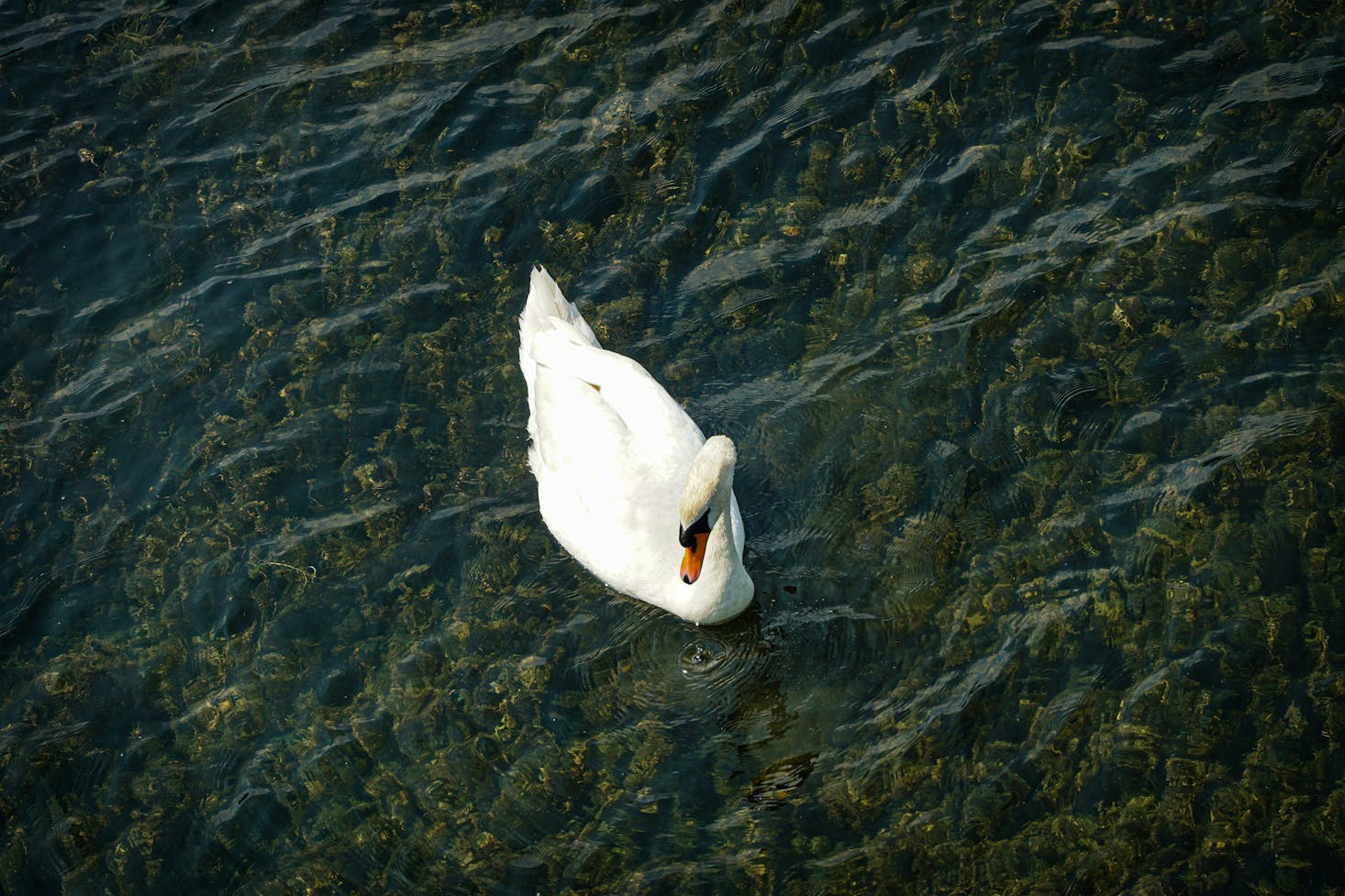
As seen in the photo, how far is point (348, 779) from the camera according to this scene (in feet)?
20.5

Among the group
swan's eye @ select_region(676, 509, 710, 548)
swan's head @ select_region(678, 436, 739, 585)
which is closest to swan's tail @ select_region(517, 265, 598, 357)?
swan's head @ select_region(678, 436, 739, 585)

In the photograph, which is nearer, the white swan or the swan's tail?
the white swan

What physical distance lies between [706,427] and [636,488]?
4.29 feet

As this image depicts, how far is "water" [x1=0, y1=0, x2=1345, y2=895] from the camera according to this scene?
5.93 metres

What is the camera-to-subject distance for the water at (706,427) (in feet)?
19.4

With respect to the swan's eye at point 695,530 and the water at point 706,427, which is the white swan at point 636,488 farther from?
the water at point 706,427

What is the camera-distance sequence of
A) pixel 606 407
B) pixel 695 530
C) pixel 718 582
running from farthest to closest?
pixel 606 407, pixel 718 582, pixel 695 530

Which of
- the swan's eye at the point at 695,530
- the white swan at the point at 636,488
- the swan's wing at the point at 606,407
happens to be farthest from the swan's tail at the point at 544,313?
the swan's eye at the point at 695,530

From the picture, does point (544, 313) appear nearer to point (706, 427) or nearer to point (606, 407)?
point (606, 407)

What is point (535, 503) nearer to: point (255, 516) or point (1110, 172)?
point (255, 516)

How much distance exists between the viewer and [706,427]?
777cm

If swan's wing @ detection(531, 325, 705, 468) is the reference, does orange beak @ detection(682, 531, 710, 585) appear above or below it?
below

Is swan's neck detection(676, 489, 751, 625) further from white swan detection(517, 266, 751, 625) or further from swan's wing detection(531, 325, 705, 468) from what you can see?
swan's wing detection(531, 325, 705, 468)

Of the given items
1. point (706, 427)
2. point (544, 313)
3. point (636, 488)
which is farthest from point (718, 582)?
point (544, 313)
